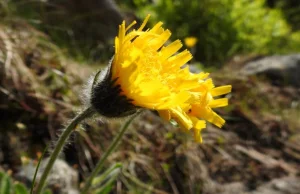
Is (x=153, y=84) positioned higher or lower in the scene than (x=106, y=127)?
lower

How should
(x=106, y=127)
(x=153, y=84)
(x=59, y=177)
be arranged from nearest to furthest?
(x=153, y=84) → (x=59, y=177) → (x=106, y=127)

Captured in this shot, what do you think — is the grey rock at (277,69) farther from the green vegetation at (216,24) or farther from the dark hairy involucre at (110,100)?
the dark hairy involucre at (110,100)

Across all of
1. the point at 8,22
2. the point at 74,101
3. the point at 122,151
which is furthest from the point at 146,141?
the point at 8,22

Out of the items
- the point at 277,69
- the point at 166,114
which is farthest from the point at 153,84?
the point at 277,69

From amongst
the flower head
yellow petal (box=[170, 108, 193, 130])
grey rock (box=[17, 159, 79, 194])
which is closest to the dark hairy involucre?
the flower head

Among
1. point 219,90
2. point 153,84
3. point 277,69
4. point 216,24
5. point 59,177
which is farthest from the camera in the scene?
point 216,24

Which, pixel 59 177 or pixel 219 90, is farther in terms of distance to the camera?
pixel 59 177

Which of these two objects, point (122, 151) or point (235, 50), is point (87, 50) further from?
point (235, 50)

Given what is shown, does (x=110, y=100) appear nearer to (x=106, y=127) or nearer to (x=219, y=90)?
(x=219, y=90)

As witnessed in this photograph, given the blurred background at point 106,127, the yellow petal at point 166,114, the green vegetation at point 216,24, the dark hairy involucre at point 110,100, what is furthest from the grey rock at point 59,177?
the green vegetation at point 216,24
